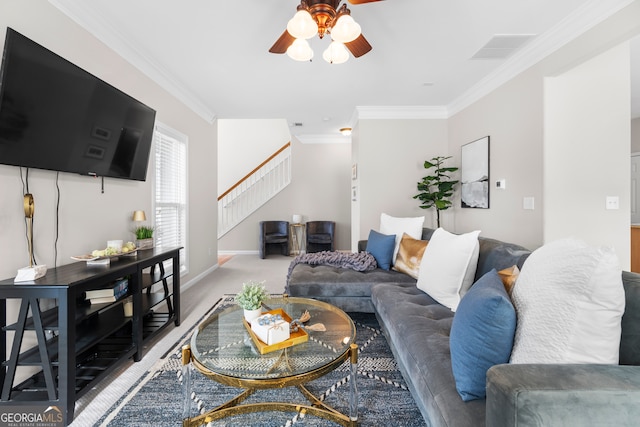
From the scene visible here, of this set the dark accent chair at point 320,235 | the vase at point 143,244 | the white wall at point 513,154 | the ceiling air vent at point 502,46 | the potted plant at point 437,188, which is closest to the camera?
the ceiling air vent at point 502,46

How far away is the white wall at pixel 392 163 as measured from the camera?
14.7 feet

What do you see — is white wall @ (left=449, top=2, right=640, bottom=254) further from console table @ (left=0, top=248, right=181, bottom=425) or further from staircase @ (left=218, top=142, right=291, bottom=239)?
staircase @ (left=218, top=142, right=291, bottom=239)

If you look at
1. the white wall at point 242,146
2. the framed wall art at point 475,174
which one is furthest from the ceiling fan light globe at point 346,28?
the white wall at point 242,146

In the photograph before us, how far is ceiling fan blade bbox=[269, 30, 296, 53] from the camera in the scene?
1.96 metres

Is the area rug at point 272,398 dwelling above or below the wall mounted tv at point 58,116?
below

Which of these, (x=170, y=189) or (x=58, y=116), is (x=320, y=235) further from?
(x=58, y=116)

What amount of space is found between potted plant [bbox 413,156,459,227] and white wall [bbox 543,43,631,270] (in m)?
1.32

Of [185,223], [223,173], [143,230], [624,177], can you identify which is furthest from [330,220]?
[624,177]

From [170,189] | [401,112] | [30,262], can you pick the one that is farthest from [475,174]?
[30,262]

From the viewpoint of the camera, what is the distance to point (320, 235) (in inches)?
254

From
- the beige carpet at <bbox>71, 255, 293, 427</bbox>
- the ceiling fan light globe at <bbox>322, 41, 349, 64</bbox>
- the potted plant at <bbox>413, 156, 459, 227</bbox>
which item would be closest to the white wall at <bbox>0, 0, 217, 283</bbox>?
the beige carpet at <bbox>71, 255, 293, 427</bbox>

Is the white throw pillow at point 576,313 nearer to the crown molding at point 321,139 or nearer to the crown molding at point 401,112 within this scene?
the crown molding at point 401,112

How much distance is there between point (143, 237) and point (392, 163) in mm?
3553

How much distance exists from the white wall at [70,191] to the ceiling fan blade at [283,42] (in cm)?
151
